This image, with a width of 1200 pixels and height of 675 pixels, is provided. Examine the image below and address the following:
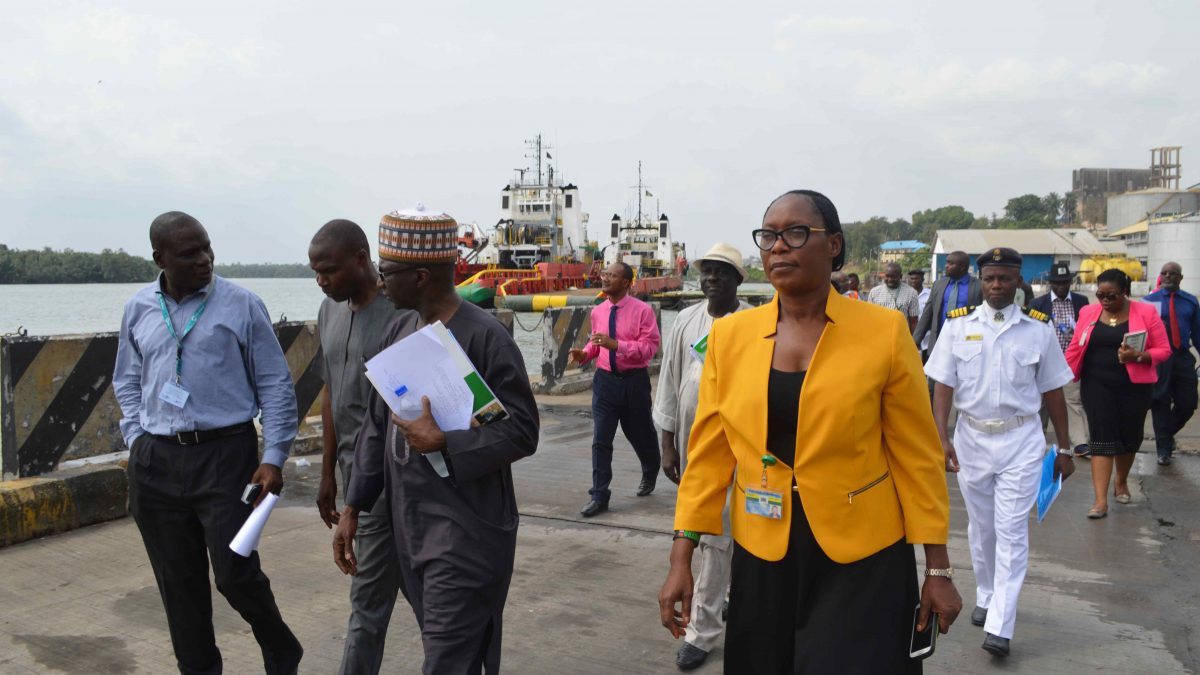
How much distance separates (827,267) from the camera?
276cm

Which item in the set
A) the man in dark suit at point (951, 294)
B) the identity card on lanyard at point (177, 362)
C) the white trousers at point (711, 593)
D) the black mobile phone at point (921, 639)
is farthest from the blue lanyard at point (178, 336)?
the man in dark suit at point (951, 294)

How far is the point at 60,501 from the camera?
633 centimetres

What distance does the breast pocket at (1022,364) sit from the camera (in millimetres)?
4785

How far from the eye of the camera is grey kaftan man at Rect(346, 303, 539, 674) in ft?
9.65

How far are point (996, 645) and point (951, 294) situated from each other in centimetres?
643

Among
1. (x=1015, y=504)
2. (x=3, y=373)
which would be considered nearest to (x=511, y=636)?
(x=1015, y=504)

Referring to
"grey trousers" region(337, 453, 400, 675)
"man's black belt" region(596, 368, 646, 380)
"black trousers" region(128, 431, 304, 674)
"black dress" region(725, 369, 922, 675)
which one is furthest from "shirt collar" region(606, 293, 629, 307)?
"black dress" region(725, 369, 922, 675)

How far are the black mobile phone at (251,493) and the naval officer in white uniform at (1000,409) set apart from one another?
10.5ft

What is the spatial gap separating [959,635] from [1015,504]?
70 cm

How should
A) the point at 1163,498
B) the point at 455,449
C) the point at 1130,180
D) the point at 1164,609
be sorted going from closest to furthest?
the point at 455,449 → the point at 1164,609 → the point at 1163,498 → the point at 1130,180

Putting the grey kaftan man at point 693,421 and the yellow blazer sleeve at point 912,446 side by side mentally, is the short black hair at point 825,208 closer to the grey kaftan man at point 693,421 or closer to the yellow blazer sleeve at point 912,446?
the yellow blazer sleeve at point 912,446

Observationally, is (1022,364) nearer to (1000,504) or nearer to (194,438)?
(1000,504)

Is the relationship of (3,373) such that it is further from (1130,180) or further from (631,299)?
(1130,180)

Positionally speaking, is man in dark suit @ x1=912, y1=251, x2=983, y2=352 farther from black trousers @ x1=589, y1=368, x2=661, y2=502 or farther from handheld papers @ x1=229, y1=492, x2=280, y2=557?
handheld papers @ x1=229, y1=492, x2=280, y2=557
